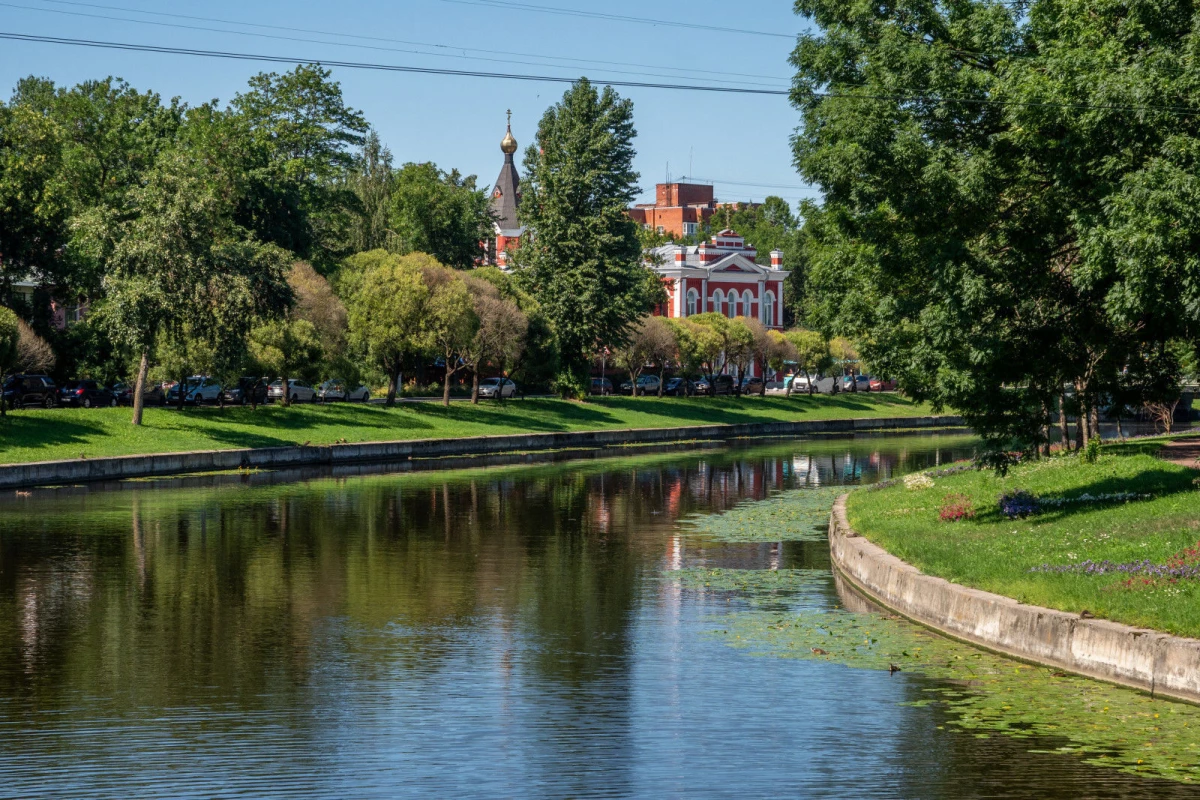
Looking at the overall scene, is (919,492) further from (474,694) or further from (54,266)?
(54,266)

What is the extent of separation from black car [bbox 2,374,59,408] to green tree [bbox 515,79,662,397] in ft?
99.5

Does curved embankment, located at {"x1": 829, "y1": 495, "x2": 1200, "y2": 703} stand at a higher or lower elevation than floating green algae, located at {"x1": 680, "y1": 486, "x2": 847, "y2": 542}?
higher

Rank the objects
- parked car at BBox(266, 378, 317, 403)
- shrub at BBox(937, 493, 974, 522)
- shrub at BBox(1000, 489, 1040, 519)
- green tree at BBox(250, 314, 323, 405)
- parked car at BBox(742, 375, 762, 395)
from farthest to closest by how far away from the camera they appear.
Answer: parked car at BBox(742, 375, 762, 395) < parked car at BBox(266, 378, 317, 403) < green tree at BBox(250, 314, 323, 405) < shrub at BBox(937, 493, 974, 522) < shrub at BBox(1000, 489, 1040, 519)

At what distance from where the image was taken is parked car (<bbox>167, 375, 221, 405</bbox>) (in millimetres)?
71562

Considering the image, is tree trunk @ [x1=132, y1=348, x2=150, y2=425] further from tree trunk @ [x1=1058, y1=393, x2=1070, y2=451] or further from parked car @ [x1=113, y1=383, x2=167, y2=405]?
tree trunk @ [x1=1058, y1=393, x2=1070, y2=451]

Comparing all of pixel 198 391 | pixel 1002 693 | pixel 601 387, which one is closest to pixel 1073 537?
pixel 1002 693

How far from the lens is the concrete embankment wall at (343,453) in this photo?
150ft

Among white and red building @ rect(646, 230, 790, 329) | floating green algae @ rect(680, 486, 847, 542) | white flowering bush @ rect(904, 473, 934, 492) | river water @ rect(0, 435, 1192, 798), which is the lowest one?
floating green algae @ rect(680, 486, 847, 542)

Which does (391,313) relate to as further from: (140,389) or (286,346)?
(140,389)

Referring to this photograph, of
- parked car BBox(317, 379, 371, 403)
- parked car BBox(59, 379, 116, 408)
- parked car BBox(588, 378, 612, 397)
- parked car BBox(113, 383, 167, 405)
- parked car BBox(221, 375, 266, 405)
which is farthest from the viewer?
parked car BBox(588, 378, 612, 397)

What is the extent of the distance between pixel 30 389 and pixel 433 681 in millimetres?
52985

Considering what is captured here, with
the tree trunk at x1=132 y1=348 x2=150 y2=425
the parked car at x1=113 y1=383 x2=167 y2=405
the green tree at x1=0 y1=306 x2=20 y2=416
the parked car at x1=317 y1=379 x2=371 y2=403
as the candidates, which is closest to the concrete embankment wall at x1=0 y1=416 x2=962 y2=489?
the tree trunk at x1=132 y1=348 x2=150 y2=425

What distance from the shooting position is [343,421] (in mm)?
64500

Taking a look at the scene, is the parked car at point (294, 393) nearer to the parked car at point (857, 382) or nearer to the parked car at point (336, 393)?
the parked car at point (336, 393)
